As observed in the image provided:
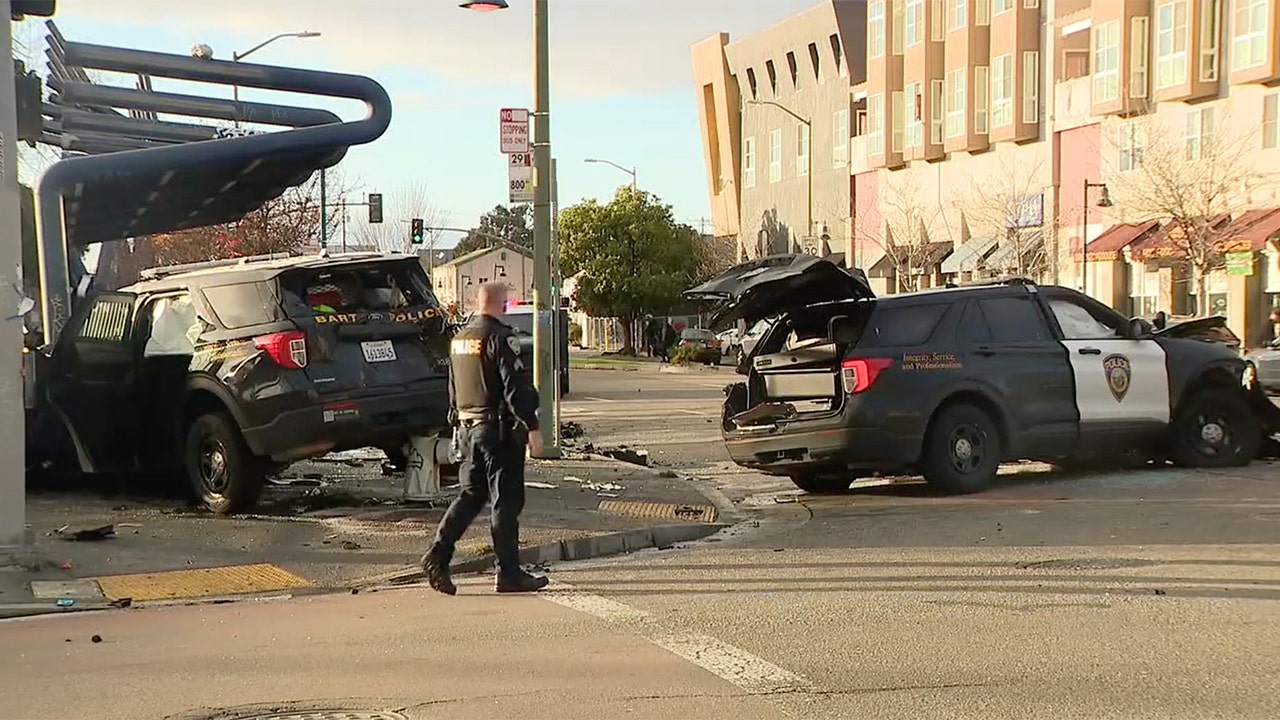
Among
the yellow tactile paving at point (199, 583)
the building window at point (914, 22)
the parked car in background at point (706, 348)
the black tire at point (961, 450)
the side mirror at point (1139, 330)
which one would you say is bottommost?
the yellow tactile paving at point (199, 583)

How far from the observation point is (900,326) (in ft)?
37.9

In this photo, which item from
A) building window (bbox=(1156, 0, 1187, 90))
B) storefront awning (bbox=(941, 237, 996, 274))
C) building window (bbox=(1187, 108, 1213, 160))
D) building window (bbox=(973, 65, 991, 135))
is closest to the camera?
building window (bbox=(1187, 108, 1213, 160))

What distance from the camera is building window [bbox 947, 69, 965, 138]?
46.3 m

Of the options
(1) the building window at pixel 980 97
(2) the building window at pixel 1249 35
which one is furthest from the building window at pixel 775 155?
(2) the building window at pixel 1249 35

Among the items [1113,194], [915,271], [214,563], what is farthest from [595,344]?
[214,563]

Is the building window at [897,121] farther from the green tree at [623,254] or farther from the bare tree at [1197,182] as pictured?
the bare tree at [1197,182]

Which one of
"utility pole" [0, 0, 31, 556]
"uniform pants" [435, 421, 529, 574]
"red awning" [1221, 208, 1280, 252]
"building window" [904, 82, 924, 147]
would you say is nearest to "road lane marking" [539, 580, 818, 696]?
"uniform pants" [435, 421, 529, 574]

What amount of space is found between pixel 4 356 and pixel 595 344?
6988cm

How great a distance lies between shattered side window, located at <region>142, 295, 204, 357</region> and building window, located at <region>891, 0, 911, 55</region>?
42649mm

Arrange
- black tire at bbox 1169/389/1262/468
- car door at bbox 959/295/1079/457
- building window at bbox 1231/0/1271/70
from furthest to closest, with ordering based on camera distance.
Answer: building window at bbox 1231/0/1271/70
black tire at bbox 1169/389/1262/468
car door at bbox 959/295/1079/457

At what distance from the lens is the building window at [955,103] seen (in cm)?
4628

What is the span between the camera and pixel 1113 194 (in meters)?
38.8

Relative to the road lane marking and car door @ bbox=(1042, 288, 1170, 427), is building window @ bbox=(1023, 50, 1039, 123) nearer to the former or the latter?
car door @ bbox=(1042, 288, 1170, 427)

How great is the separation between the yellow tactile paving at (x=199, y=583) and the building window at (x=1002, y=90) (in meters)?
38.7
